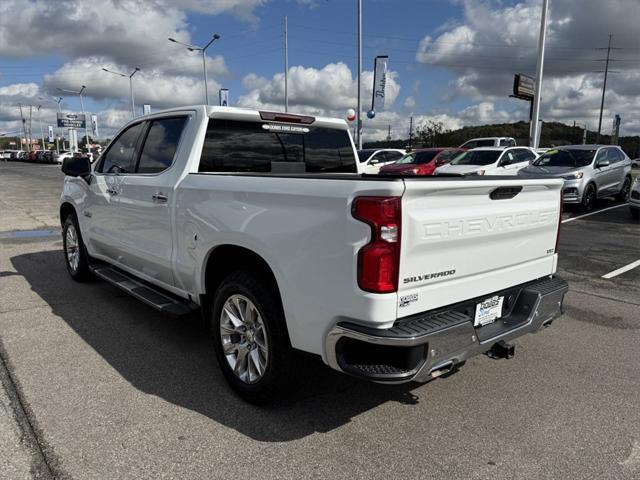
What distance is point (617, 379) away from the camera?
369cm

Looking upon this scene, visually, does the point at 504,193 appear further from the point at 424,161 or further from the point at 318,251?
the point at 424,161

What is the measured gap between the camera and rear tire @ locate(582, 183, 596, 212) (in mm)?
12870

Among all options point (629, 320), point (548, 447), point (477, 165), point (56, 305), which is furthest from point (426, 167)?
point (548, 447)

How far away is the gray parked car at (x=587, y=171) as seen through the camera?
12.8 metres

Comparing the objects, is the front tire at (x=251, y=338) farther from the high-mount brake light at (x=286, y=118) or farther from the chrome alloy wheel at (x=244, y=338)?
the high-mount brake light at (x=286, y=118)

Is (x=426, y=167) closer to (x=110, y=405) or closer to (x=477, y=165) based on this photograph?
(x=477, y=165)

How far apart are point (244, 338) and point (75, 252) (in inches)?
151

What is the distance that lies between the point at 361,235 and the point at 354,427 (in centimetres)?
129

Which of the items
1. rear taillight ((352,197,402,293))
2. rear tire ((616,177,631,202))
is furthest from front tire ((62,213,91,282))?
rear tire ((616,177,631,202))

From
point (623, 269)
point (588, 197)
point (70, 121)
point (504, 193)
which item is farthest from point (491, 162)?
point (70, 121)

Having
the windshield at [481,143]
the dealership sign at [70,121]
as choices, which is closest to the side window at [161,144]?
the windshield at [481,143]

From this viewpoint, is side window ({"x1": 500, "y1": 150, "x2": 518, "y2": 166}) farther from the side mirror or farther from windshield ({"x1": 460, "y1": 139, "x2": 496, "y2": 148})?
the side mirror

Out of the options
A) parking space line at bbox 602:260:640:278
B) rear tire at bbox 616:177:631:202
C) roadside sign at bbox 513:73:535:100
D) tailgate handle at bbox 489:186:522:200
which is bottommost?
parking space line at bbox 602:260:640:278

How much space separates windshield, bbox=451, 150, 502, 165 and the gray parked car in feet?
8.49
